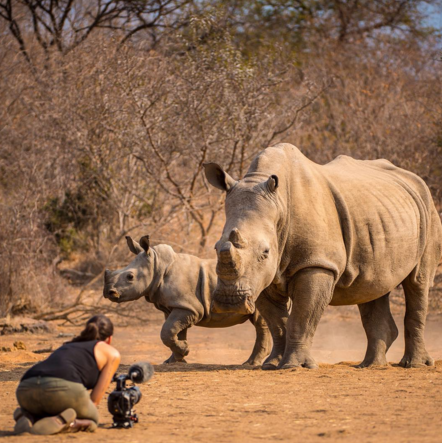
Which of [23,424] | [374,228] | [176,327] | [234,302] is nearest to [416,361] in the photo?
[374,228]

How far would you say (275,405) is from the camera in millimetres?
6340

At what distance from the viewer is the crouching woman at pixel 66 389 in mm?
5332

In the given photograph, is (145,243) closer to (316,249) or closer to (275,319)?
(275,319)

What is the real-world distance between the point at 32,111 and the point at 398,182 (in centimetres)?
1047

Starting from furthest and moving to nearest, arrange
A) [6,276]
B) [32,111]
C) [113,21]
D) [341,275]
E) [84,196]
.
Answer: [113,21], [32,111], [84,196], [6,276], [341,275]

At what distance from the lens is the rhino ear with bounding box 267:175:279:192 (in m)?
7.63

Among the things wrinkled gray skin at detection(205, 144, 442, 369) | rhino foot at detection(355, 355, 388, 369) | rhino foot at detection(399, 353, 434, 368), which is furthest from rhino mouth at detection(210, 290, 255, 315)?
rhino foot at detection(399, 353, 434, 368)

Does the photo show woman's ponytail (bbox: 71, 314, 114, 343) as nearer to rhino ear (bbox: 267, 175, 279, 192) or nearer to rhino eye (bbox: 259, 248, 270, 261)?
rhino eye (bbox: 259, 248, 270, 261)

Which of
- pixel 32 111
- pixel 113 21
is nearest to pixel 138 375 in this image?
pixel 32 111

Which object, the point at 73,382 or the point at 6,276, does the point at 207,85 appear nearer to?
the point at 6,276

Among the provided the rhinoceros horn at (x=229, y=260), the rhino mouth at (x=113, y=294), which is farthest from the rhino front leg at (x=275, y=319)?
the rhino mouth at (x=113, y=294)

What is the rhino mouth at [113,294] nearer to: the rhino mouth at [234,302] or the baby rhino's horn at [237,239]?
the rhino mouth at [234,302]

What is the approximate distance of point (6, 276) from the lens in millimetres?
13938

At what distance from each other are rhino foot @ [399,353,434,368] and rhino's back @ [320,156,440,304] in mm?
882
